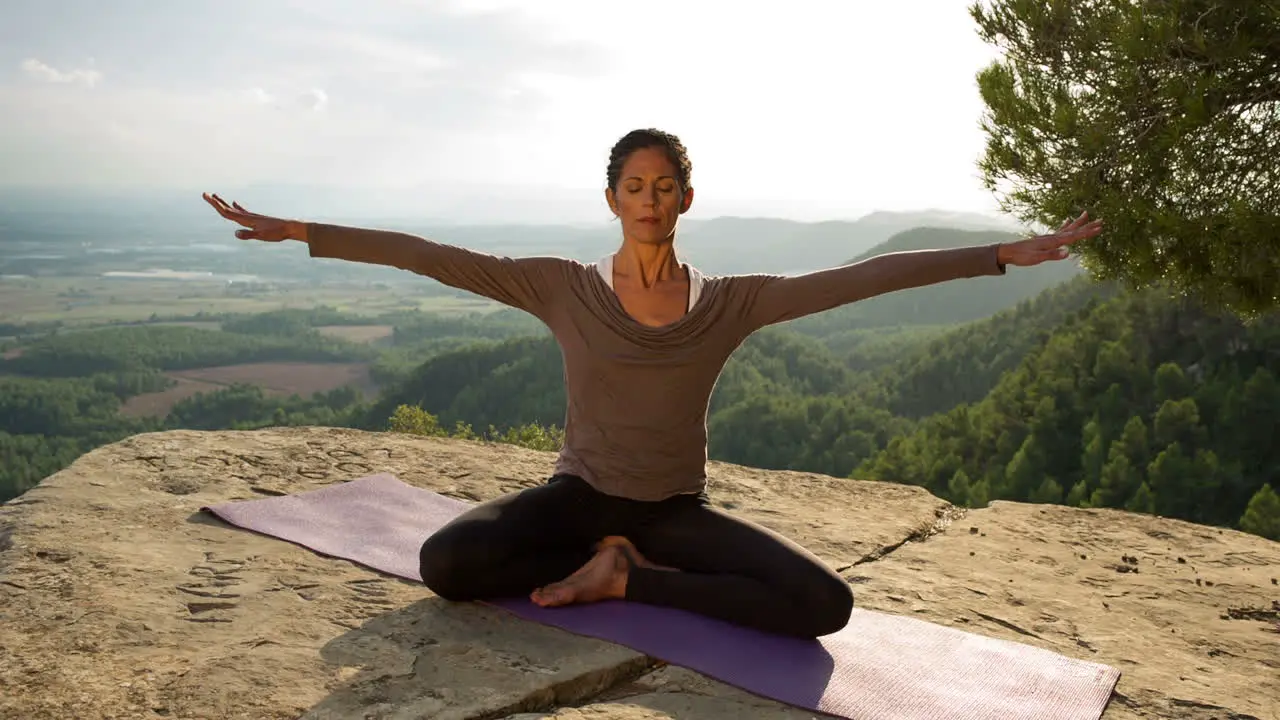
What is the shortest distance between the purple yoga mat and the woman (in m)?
0.07

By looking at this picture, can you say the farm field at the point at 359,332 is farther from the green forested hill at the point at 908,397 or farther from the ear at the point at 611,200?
the ear at the point at 611,200

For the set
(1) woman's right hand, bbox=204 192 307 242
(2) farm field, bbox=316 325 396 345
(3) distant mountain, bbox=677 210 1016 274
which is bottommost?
(2) farm field, bbox=316 325 396 345

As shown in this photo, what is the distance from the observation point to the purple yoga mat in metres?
2.46

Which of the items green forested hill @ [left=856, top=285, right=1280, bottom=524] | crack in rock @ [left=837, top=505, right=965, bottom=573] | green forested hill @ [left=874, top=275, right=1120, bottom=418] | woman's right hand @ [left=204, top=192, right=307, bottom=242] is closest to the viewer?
woman's right hand @ [left=204, top=192, right=307, bottom=242]

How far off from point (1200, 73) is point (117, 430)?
4546 cm

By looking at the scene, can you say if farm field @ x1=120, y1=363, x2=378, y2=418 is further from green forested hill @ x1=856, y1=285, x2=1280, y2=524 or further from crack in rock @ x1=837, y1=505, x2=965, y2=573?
crack in rock @ x1=837, y1=505, x2=965, y2=573

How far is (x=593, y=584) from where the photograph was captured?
2961 mm

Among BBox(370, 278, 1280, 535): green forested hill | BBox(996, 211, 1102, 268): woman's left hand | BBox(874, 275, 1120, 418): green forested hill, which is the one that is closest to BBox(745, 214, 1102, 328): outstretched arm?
BBox(996, 211, 1102, 268): woman's left hand

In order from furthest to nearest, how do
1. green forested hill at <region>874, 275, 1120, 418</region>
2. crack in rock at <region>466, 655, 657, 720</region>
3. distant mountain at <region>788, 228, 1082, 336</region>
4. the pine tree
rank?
distant mountain at <region>788, 228, 1082, 336</region> → green forested hill at <region>874, 275, 1120, 418</region> → the pine tree → crack in rock at <region>466, 655, 657, 720</region>

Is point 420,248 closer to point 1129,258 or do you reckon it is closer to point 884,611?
point 884,611

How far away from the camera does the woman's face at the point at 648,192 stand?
9.36 feet

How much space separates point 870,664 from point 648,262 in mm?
1284

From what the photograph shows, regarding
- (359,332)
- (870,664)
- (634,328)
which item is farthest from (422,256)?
(359,332)

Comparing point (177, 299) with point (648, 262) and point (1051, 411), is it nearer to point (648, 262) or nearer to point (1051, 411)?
point (1051, 411)
